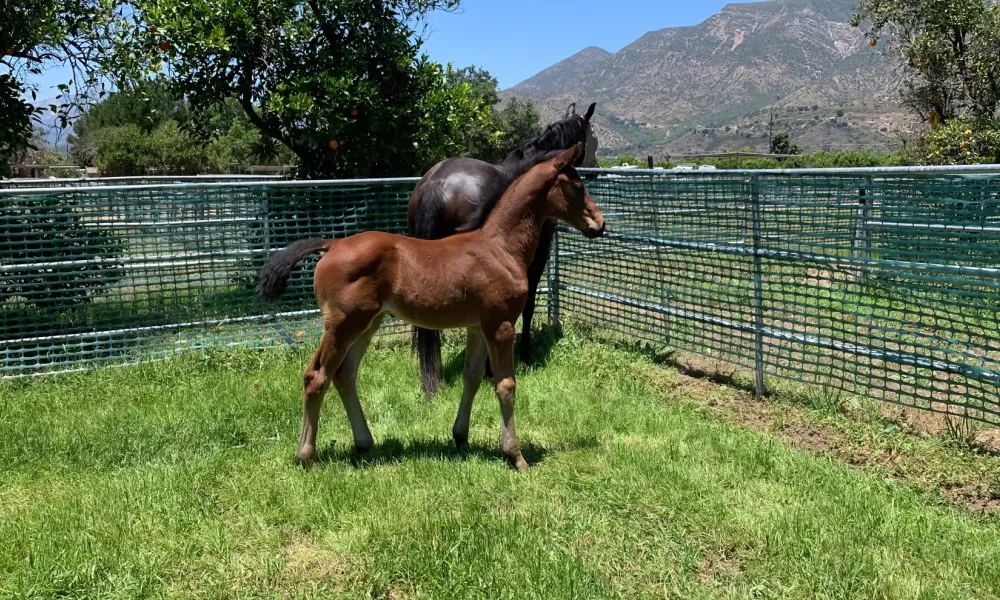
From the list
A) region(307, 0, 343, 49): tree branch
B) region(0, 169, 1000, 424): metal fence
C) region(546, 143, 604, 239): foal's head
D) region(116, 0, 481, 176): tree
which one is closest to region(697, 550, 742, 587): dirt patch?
region(546, 143, 604, 239): foal's head

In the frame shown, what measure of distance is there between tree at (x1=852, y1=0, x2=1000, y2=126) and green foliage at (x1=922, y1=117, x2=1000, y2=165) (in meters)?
0.71

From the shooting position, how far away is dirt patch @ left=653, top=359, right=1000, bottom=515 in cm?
408

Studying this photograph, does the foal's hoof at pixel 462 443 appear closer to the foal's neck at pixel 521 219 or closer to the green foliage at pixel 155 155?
the foal's neck at pixel 521 219

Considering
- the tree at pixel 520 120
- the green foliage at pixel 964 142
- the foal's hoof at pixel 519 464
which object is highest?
the tree at pixel 520 120

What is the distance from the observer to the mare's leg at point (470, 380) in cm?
457

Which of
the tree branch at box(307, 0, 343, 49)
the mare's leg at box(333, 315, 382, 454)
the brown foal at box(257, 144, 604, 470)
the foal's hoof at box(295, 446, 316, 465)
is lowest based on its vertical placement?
the foal's hoof at box(295, 446, 316, 465)

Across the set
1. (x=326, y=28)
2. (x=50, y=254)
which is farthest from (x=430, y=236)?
(x=326, y=28)

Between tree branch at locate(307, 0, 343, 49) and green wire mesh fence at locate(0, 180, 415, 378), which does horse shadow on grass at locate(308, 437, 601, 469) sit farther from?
tree branch at locate(307, 0, 343, 49)

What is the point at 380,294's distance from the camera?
407 cm

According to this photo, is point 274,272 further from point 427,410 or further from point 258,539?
point 427,410

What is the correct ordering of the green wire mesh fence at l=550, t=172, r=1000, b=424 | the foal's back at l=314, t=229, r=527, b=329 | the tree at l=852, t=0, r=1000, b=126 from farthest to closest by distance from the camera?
the tree at l=852, t=0, r=1000, b=126, the green wire mesh fence at l=550, t=172, r=1000, b=424, the foal's back at l=314, t=229, r=527, b=329

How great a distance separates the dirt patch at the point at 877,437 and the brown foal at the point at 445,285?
2114mm

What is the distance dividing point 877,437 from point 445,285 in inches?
124

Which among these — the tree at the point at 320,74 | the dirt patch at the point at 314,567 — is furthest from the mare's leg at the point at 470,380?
the tree at the point at 320,74
